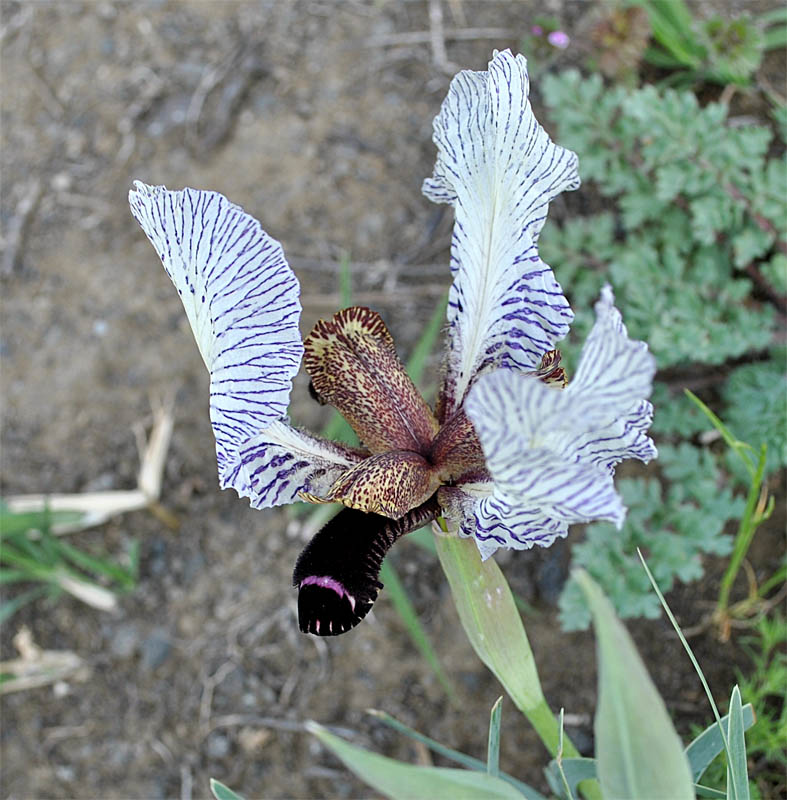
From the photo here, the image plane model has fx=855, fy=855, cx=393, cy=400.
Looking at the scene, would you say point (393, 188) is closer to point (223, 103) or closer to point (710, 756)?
point (223, 103)

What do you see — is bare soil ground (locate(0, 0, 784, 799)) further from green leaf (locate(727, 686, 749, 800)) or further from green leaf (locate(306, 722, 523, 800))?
green leaf (locate(306, 722, 523, 800))

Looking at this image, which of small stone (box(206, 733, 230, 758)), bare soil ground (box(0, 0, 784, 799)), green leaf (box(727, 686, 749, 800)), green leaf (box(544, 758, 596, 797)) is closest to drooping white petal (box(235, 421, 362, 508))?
green leaf (box(544, 758, 596, 797))

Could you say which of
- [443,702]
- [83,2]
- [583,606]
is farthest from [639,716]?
[83,2]

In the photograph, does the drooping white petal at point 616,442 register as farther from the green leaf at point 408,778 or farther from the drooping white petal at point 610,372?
the green leaf at point 408,778

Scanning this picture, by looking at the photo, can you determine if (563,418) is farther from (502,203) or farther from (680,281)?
(680,281)

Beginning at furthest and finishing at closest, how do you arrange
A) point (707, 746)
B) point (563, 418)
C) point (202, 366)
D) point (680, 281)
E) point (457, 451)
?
point (202, 366), point (680, 281), point (457, 451), point (707, 746), point (563, 418)

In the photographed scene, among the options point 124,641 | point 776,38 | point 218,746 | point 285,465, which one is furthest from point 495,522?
point 776,38
